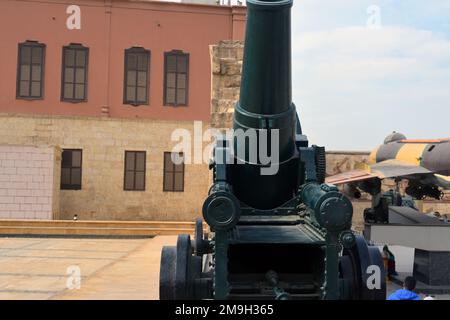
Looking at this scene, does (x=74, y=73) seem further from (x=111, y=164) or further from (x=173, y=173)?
(x=173, y=173)

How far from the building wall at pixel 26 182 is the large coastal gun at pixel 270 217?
14.4 metres

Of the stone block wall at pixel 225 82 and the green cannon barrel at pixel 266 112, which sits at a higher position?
the stone block wall at pixel 225 82

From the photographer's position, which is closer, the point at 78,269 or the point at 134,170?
the point at 78,269

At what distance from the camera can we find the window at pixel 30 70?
69.4 ft

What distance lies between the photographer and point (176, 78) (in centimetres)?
2169

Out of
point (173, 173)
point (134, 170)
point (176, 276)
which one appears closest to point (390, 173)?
point (176, 276)

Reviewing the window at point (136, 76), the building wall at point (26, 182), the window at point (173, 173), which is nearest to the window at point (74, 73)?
the window at point (136, 76)

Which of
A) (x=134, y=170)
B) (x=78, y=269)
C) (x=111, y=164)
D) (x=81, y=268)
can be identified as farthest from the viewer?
(x=134, y=170)

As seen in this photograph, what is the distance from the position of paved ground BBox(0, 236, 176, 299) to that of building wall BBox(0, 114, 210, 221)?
4040 mm

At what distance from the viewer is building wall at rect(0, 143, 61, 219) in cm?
1889

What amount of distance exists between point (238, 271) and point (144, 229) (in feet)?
44.1

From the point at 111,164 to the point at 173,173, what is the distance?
2570 mm

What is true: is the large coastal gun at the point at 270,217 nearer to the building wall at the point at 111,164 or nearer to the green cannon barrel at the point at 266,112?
the green cannon barrel at the point at 266,112
